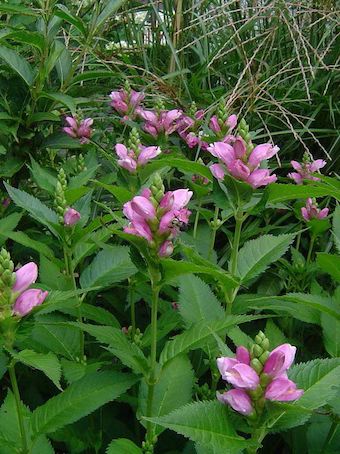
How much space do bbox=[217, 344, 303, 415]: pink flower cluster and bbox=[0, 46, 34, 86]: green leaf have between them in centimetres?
131

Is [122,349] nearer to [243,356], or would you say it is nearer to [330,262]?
[243,356]

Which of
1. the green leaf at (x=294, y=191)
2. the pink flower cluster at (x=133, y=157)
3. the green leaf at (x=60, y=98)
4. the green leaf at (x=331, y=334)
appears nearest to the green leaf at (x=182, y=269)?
A: the green leaf at (x=294, y=191)

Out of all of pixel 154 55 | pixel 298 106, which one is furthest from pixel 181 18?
pixel 298 106

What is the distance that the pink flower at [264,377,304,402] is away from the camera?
83 cm

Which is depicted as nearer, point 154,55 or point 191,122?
point 191,122

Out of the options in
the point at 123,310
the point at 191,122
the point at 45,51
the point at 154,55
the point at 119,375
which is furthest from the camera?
the point at 154,55

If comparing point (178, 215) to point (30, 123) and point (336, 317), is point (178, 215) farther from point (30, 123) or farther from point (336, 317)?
point (30, 123)

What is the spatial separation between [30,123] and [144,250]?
1.07 meters

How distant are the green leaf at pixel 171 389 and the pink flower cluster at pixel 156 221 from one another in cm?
27

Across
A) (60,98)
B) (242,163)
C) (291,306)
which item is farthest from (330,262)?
(60,98)

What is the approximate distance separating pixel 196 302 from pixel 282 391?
0.51 metres

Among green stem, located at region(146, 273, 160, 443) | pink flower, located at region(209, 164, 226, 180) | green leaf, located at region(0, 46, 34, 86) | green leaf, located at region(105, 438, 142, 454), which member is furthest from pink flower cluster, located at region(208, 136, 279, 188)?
green leaf, located at region(0, 46, 34, 86)

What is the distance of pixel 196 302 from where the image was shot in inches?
52.6

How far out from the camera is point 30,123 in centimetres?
195
